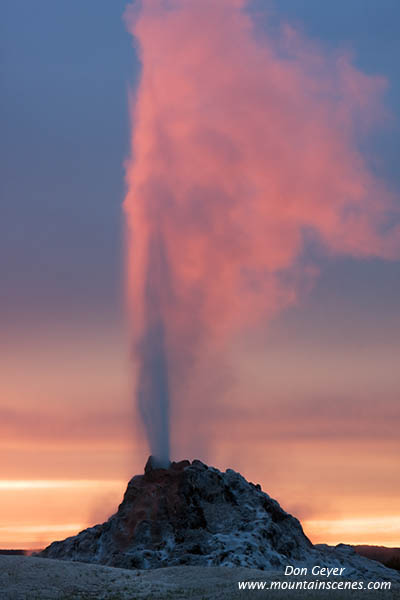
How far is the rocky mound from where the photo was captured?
80312mm

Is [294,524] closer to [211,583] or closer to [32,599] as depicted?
[211,583]

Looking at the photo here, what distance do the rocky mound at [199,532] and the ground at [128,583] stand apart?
9691 millimetres

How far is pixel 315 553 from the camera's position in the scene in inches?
3492

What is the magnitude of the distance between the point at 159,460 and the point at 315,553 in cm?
1841

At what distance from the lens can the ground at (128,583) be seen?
5853 centimetres

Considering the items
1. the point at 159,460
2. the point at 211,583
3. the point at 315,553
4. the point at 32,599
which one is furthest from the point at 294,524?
the point at 32,599

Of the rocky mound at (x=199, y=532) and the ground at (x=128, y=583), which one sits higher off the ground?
the rocky mound at (x=199, y=532)

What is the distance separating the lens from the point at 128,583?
64625 millimetres

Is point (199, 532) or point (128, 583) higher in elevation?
point (199, 532)

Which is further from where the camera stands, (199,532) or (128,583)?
(199,532)

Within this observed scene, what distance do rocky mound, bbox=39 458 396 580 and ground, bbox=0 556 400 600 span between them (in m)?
9.69

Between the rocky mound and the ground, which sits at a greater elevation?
the rocky mound

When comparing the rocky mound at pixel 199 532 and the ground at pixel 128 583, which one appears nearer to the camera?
the ground at pixel 128 583

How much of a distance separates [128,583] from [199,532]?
2050 centimetres
